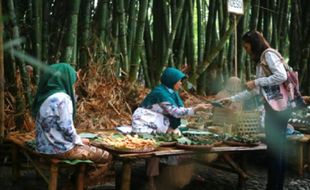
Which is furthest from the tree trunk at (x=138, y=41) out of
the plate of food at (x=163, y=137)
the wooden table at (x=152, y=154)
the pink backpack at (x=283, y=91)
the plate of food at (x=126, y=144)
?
the pink backpack at (x=283, y=91)

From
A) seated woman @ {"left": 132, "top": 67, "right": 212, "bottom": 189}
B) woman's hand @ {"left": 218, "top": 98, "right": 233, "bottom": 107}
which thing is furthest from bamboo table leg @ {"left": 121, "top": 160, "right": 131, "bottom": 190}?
woman's hand @ {"left": 218, "top": 98, "right": 233, "bottom": 107}

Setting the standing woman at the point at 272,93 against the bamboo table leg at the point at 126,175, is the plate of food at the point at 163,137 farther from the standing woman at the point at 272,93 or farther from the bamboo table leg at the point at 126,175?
the standing woman at the point at 272,93

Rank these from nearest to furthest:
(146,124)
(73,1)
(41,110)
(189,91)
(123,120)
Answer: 1. (41,110)
2. (146,124)
3. (73,1)
4. (123,120)
5. (189,91)

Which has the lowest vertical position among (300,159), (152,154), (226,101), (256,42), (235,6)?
(300,159)

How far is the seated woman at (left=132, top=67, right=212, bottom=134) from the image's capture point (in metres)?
4.15

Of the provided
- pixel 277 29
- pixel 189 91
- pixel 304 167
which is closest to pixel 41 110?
pixel 304 167

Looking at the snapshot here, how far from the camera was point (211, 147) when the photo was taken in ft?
11.6

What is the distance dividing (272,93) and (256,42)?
0.41 meters

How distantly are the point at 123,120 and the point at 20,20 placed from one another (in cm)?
161

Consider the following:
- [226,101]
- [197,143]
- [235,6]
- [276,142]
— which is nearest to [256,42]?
[226,101]

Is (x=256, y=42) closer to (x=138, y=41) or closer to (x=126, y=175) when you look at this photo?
(x=126, y=175)

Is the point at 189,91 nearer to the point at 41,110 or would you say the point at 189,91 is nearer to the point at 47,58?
the point at 47,58

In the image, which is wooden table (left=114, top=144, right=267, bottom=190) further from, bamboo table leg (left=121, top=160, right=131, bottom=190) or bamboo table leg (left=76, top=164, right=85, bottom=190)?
bamboo table leg (left=76, top=164, right=85, bottom=190)

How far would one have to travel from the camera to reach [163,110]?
165 inches
